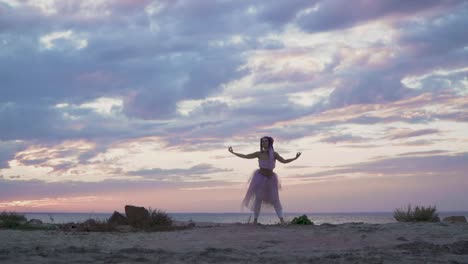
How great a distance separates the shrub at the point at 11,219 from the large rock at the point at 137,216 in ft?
9.76

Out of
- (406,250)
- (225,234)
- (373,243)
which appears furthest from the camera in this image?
(225,234)

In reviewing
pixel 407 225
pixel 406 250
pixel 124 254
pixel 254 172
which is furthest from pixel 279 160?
pixel 124 254

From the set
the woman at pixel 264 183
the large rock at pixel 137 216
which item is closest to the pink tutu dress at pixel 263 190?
the woman at pixel 264 183

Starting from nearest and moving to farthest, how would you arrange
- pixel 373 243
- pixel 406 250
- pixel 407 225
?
pixel 406 250
pixel 373 243
pixel 407 225

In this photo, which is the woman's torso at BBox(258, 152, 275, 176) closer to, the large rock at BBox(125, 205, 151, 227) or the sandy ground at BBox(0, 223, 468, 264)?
the sandy ground at BBox(0, 223, 468, 264)

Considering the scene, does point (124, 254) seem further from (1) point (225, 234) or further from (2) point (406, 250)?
(2) point (406, 250)

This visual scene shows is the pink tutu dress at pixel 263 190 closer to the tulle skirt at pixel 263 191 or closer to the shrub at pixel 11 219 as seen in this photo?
the tulle skirt at pixel 263 191

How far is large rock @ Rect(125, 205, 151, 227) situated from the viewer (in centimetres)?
1628

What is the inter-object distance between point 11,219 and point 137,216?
3664mm

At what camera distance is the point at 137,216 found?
16.6 m

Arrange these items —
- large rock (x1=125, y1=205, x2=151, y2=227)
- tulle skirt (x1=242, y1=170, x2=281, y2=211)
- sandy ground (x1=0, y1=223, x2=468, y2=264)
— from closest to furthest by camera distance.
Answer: sandy ground (x1=0, y1=223, x2=468, y2=264) → tulle skirt (x1=242, y1=170, x2=281, y2=211) → large rock (x1=125, y1=205, x2=151, y2=227)

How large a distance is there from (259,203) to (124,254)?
21.7ft

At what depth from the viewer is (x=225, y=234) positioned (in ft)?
39.9

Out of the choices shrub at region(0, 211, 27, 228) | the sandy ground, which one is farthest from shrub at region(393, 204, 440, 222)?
shrub at region(0, 211, 27, 228)
